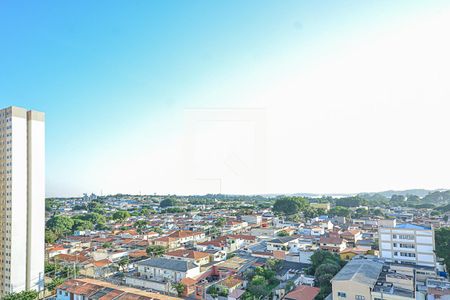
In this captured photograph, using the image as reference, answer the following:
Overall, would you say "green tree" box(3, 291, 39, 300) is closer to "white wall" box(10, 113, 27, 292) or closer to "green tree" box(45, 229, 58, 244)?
"white wall" box(10, 113, 27, 292)

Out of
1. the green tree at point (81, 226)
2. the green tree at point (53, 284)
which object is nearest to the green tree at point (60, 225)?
the green tree at point (81, 226)

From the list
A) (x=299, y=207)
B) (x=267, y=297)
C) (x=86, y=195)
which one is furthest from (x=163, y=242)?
(x=86, y=195)

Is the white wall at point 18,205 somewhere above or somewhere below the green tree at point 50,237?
above

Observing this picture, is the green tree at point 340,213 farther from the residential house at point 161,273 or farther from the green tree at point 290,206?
the residential house at point 161,273

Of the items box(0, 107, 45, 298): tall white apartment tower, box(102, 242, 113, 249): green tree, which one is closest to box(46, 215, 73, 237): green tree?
box(102, 242, 113, 249): green tree

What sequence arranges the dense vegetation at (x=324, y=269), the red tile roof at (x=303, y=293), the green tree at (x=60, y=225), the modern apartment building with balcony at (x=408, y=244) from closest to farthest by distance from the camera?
1. the red tile roof at (x=303, y=293)
2. the dense vegetation at (x=324, y=269)
3. the modern apartment building with balcony at (x=408, y=244)
4. the green tree at (x=60, y=225)

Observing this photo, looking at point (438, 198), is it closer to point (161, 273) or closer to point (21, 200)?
point (161, 273)

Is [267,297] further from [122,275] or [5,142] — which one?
[5,142]

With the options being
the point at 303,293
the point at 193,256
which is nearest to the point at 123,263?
the point at 193,256
